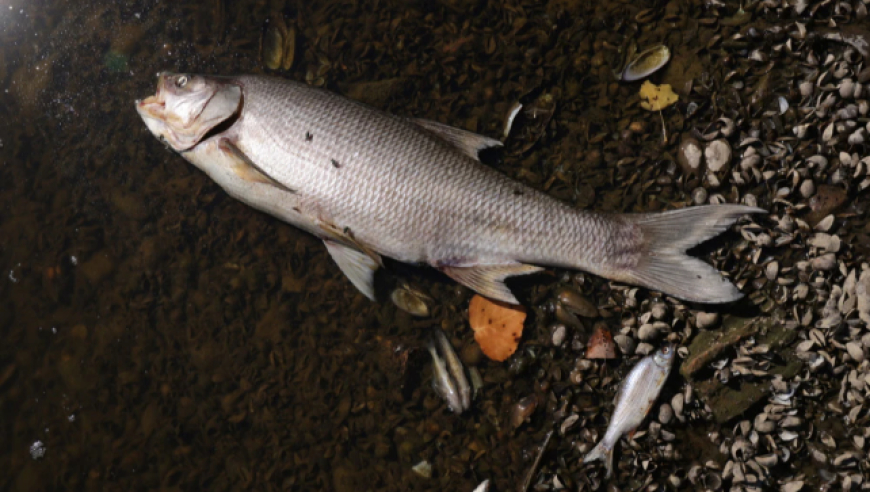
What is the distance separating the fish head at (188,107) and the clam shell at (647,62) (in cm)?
240

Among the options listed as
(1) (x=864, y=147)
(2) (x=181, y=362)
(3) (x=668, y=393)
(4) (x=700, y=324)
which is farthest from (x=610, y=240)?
(2) (x=181, y=362)

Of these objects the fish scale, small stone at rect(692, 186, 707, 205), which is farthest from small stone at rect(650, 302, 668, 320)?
small stone at rect(692, 186, 707, 205)

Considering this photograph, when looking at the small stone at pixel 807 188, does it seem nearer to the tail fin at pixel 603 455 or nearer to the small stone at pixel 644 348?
the small stone at pixel 644 348

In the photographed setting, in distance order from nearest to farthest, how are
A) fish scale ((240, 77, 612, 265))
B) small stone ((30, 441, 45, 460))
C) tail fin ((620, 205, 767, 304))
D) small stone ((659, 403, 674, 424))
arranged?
tail fin ((620, 205, 767, 304)), fish scale ((240, 77, 612, 265)), small stone ((659, 403, 674, 424)), small stone ((30, 441, 45, 460))

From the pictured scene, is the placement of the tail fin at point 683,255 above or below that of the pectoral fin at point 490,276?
above

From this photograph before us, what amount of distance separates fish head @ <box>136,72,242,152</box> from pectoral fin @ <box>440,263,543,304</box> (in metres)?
1.61

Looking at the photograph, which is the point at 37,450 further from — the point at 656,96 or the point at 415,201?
the point at 656,96

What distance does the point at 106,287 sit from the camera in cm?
364

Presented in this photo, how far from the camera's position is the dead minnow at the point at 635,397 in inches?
115

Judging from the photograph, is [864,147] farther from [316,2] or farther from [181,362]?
[181,362]

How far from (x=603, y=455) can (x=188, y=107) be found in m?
3.20

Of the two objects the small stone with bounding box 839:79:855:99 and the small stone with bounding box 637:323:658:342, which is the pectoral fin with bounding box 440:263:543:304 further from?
the small stone with bounding box 839:79:855:99

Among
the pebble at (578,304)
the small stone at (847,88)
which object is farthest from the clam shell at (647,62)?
the pebble at (578,304)

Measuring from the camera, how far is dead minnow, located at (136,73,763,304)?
9.10 feet
